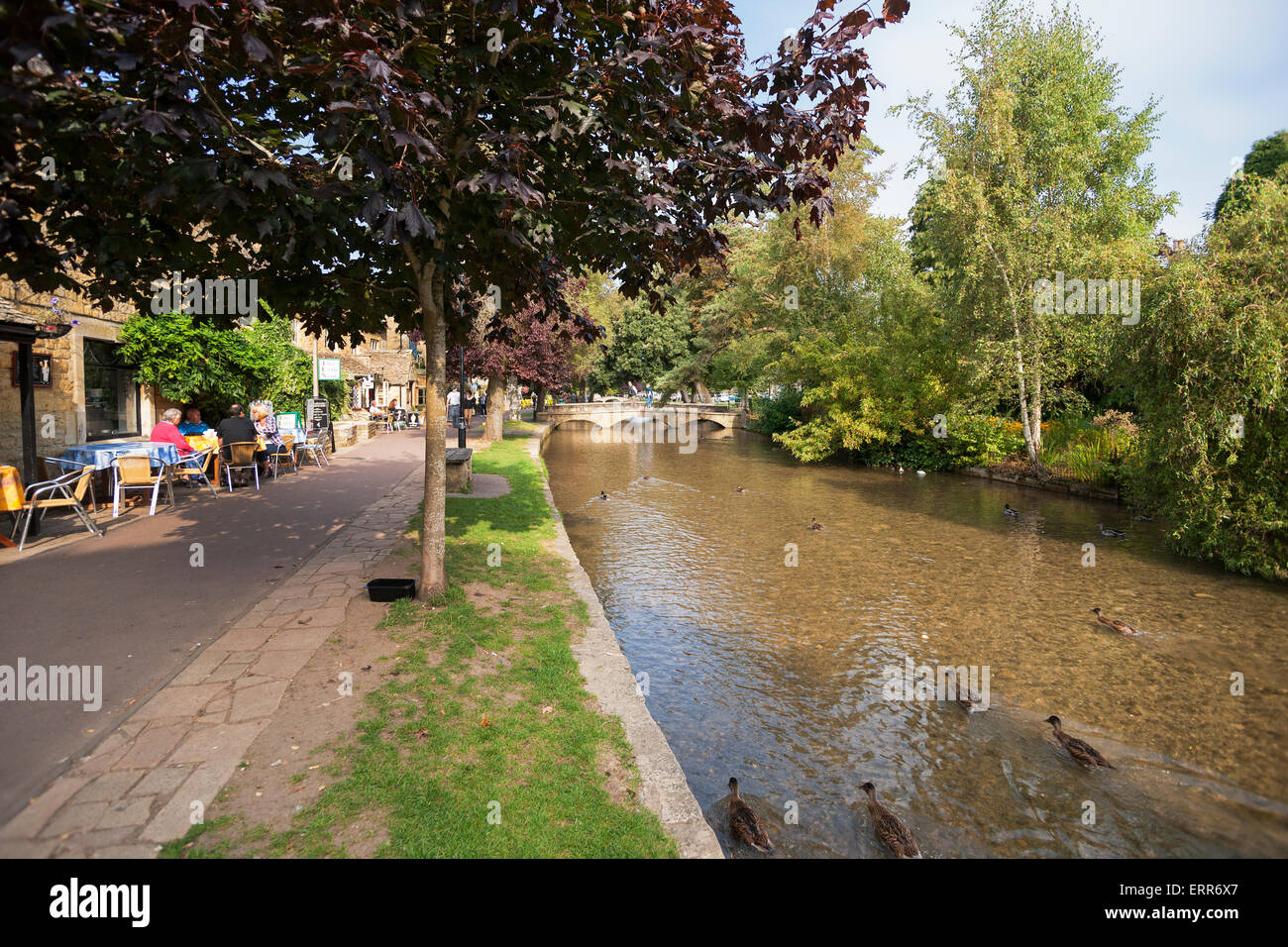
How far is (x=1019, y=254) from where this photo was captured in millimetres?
19578

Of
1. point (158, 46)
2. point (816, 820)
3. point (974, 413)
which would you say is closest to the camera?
point (158, 46)

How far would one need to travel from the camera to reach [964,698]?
6.50 metres

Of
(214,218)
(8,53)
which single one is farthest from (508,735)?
(214,218)

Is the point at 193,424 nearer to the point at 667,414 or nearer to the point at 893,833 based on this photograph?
the point at 893,833

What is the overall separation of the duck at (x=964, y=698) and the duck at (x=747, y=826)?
118 inches

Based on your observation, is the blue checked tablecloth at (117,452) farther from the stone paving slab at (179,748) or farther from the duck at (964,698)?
the duck at (964,698)

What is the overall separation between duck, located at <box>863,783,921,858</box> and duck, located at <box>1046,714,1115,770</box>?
1987 millimetres

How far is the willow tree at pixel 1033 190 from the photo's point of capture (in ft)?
64.5

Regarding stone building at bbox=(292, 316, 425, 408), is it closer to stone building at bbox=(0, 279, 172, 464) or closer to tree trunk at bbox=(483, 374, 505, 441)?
tree trunk at bbox=(483, 374, 505, 441)

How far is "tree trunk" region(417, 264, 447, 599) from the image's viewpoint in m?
6.20

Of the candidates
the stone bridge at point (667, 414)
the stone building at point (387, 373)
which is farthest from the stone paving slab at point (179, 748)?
the stone bridge at point (667, 414)

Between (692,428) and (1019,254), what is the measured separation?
32.6 metres

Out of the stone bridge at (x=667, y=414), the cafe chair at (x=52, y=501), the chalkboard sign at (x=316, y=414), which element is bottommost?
the cafe chair at (x=52, y=501)
